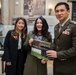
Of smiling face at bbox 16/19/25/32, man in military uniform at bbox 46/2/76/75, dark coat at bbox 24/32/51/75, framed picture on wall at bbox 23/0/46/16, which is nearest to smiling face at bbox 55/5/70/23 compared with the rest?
man in military uniform at bbox 46/2/76/75

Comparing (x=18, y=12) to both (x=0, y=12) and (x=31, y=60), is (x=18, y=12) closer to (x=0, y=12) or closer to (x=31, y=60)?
(x=0, y=12)

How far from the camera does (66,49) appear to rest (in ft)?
5.69

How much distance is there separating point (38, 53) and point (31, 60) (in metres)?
0.41

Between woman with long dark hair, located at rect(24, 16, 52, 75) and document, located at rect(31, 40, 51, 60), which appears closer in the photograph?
document, located at rect(31, 40, 51, 60)

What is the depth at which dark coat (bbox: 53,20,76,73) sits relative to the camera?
1682 mm

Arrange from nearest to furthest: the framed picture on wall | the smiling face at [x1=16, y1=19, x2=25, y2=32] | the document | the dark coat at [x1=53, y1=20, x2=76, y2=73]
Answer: the dark coat at [x1=53, y1=20, x2=76, y2=73], the document, the smiling face at [x1=16, y1=19, x2=25, y2=32], the framed picture on wall

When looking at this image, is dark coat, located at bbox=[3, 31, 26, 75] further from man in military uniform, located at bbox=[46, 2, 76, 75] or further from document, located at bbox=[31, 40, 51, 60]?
man in military uniform, located at bbox=[46, 2, 76, 75]

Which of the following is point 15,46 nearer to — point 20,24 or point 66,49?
point 20,24

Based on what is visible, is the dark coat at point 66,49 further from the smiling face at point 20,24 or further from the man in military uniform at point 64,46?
the smiling face at point 20,24

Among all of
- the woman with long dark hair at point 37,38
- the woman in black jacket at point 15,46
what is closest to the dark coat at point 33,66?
the woman with long dark hair at point 37,38

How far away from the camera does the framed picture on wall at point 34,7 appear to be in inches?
470

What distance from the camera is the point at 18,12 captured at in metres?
12.2

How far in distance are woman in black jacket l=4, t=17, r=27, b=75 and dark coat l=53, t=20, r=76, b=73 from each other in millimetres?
907

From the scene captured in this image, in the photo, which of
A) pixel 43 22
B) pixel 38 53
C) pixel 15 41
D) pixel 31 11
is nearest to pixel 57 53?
pixel 38 53
